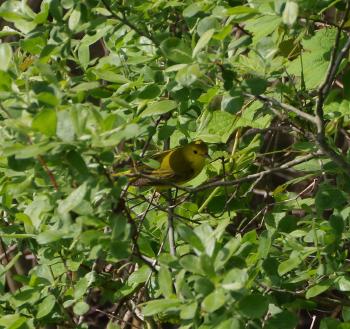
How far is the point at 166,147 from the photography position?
3027 mm

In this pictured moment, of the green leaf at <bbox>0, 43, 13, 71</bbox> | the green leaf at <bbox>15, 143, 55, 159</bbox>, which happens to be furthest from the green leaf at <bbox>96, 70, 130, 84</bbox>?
the green leaf at <bbox>15, 143, 55, 159</bbox>

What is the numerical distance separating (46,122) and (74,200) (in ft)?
0.56

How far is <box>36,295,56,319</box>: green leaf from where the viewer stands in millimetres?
2312

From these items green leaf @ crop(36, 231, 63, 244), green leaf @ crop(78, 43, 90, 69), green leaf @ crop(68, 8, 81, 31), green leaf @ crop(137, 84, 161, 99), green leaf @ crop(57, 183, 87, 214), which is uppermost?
green leaf @ crop(68, 8, 81, 31)

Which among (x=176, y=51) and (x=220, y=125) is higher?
(x=176, y=51)

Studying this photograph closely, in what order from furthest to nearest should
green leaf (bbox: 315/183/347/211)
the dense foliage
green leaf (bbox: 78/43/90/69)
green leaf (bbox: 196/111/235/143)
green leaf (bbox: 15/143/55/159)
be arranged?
green leaf (bbox: 196/111/235/143) → green leaf (bbox: 78/43/90/69) → green leaf (bbox: 315/183/347/211) → the dense foliage → green leaf (bbox: 15/143/55/159)

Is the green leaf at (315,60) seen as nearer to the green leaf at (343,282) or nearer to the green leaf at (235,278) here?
the green leaf at (343,282)

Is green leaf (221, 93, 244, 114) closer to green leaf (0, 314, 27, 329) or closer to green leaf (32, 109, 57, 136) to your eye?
green leaf (32, 109, 57, 136)

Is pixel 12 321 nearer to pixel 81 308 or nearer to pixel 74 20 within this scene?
pixel 81 308

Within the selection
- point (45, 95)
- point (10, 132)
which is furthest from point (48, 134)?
point (10, 132)

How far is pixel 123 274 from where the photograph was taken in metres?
3.17

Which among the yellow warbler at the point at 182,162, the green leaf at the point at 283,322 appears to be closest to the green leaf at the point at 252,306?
the green leaf at the point at 283,322

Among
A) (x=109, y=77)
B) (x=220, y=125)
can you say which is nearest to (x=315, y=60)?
(x=220, y=125)

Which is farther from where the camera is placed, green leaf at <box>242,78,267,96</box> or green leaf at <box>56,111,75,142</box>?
green leaf at <box>242,78,267,96</box>
